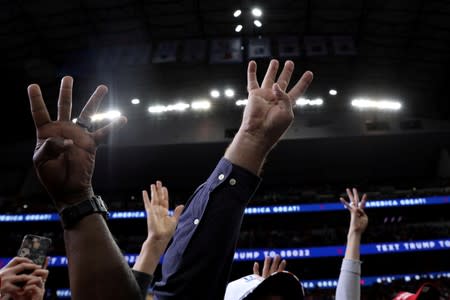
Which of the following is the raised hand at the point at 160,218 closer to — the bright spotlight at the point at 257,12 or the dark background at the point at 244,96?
the bright spotlight at the point at 257,12

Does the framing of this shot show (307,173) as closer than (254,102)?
No

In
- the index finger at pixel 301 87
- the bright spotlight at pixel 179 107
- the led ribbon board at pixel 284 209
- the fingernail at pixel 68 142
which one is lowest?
the fingernail at pixel 68 142

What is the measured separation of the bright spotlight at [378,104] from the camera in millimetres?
16281

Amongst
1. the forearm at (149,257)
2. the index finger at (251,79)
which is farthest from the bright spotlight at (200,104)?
the index finger at (251,79)

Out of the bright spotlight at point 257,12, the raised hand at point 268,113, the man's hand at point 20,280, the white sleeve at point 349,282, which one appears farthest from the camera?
the bright spotlight at point 257,12

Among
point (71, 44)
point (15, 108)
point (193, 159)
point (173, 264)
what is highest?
point (71, 44)

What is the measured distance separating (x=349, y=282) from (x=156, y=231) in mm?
1106

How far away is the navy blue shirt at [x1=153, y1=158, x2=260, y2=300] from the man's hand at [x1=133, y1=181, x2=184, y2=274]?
76 centimetres

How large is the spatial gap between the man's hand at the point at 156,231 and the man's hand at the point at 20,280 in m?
0.39

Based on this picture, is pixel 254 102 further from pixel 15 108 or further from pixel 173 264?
pixel 15 108

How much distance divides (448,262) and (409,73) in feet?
25.5

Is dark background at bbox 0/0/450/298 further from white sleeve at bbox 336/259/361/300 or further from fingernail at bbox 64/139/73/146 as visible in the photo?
fingernail at bbox 64/139/73/146

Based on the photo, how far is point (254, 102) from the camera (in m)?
1.08

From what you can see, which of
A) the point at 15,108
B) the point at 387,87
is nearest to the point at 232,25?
the point at 387,87
